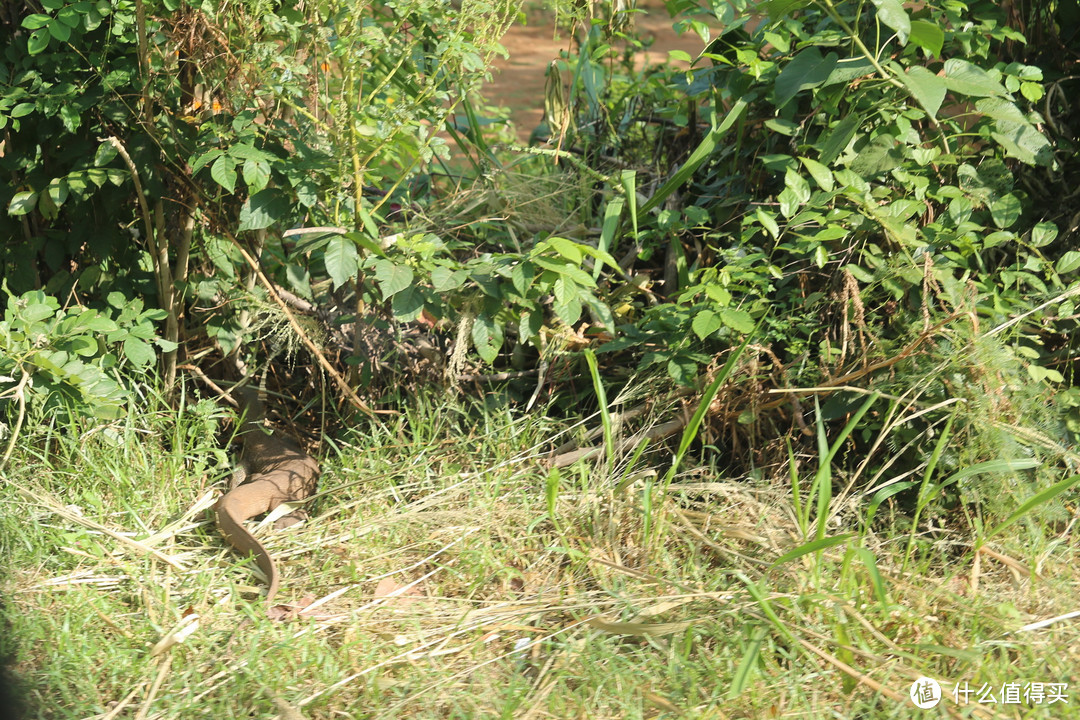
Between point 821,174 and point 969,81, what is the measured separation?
453 mm

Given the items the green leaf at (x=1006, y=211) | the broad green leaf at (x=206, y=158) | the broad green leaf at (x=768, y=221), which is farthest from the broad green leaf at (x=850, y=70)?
the broad green leaf at (x=206, y=158)

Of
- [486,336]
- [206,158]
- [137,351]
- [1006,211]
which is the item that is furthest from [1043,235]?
[137,351]

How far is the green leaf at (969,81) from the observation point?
2.58 m

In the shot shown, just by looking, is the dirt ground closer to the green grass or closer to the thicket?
the thicket

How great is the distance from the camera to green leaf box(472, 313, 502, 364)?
2.71 meters

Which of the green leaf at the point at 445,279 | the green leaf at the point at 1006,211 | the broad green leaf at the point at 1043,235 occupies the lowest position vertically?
the broad green leaf at the point at 1043,235

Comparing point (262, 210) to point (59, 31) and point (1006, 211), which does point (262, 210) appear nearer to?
point (59, 31)

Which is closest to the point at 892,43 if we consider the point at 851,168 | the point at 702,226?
the point at 851,168

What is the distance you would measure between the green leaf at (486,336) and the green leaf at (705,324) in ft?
1.80

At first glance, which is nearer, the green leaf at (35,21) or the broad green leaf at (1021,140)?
the green leaf at (35,21)

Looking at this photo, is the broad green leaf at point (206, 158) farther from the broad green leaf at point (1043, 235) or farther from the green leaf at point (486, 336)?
the broad green leaf at point (1043, 235)

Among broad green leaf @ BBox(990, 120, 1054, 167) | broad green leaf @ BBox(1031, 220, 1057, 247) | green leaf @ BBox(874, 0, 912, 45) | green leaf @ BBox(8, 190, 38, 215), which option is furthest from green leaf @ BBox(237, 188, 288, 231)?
broad green leaf @ BBox(1031, 220, 1057, 247)

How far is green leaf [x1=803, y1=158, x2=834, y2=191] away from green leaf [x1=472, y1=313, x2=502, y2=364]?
38.2 inches

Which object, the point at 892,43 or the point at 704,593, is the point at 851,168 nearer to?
the point at 892,43
